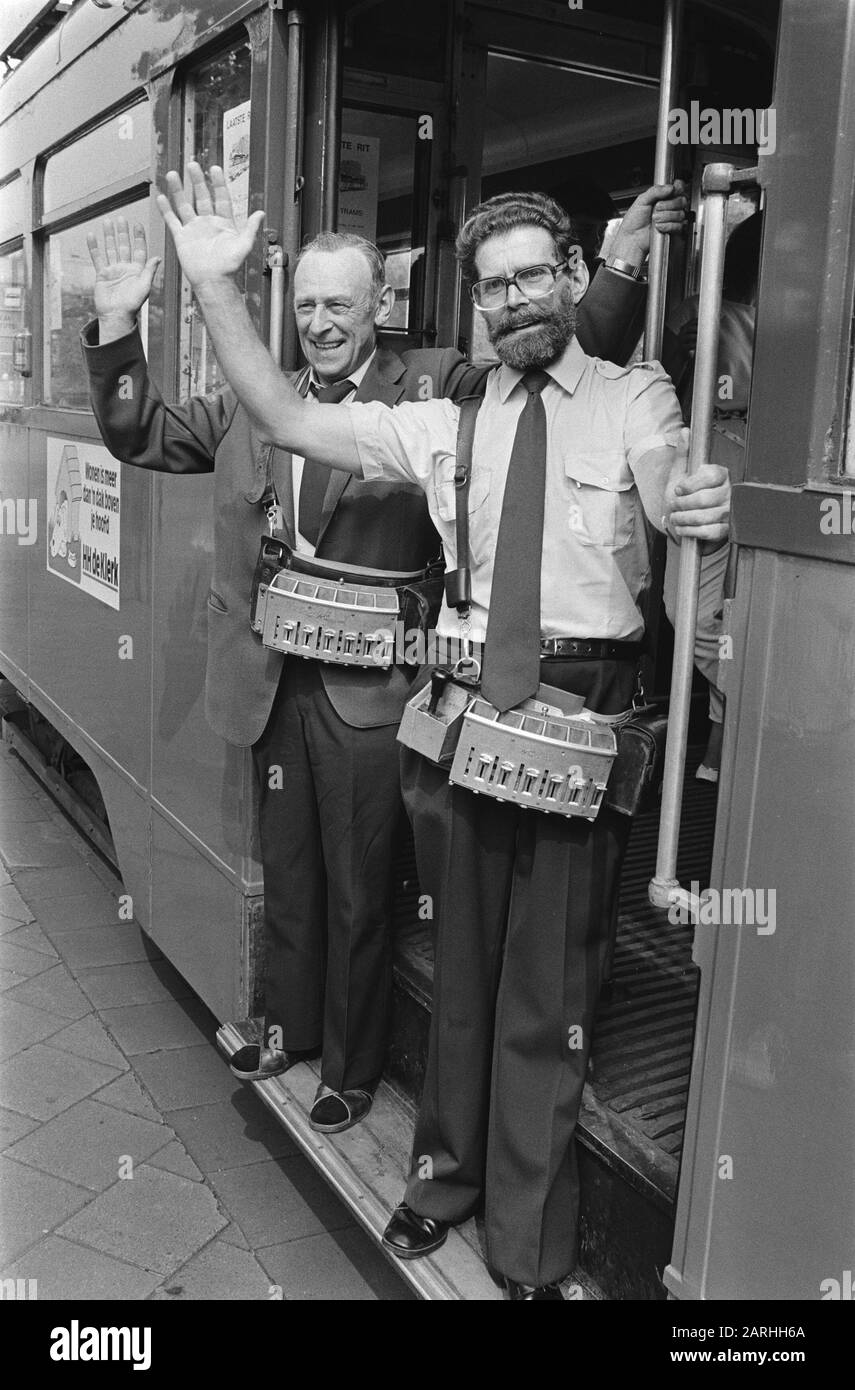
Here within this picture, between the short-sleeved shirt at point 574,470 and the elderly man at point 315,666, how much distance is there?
0.35 meters

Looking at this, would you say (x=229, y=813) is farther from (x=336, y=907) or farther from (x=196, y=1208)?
(x=196, y=1208)

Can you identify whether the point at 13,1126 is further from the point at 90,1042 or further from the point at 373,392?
the point at 373,392

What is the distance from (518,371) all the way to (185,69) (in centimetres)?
160

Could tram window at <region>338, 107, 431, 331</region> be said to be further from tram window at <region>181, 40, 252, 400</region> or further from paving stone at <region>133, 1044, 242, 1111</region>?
paving stone at <region>133, 1044, 242, 1111</region>

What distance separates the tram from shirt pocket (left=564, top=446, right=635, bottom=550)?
28 centimetres

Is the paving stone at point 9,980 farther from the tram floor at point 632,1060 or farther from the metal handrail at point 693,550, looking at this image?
the metal handrail at point 693,550

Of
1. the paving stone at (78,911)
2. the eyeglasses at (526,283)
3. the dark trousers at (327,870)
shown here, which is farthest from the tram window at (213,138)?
the paving stone at (78,911)

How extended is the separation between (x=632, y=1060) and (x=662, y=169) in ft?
5.17

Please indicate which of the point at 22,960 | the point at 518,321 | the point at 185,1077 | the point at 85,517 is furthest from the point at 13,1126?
the point at 518,321

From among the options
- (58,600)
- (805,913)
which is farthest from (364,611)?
(58,600)

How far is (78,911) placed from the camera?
458 cm

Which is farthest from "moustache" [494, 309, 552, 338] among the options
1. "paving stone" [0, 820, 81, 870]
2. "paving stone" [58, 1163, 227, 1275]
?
"paving stone" [0, 820, 81, 870]

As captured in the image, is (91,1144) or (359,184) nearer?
(91,1144)

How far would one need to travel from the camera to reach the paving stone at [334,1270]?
2.62m
